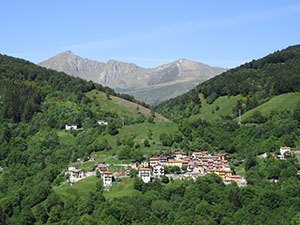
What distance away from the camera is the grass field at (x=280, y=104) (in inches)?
5595

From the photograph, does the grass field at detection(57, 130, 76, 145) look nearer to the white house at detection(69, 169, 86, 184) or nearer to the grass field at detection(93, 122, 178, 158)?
the grass field at detection(93, 122, 178, 158)

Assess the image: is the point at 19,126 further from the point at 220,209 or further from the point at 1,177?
the point at 220,209

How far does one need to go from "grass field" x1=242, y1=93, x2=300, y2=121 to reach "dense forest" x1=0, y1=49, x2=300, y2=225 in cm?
432

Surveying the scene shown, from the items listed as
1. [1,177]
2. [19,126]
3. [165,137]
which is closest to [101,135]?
[165,137]

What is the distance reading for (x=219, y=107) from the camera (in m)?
178

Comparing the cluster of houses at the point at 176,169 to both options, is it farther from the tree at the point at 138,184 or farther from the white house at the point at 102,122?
the white house at the point at 102,122

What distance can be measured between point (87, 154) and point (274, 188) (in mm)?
49074

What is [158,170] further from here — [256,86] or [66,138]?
[256,86]

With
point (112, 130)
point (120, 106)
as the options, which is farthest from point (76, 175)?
point (120, 106)

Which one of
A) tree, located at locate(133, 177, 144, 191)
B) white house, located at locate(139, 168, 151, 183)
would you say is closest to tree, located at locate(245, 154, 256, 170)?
white house, located at locate(139, 168, 151, 183)

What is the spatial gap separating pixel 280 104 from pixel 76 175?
76357 millimetres

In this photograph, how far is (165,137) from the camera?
4663 inches

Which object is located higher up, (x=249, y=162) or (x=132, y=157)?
(x=132, y=157)

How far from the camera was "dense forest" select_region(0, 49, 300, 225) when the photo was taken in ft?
265
